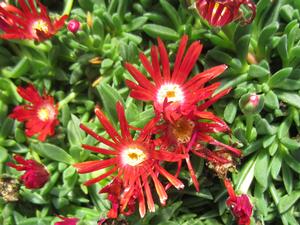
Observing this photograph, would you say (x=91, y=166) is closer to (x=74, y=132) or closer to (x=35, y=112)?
(x=74, y=132)

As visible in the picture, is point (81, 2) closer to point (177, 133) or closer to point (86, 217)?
point (177, 133)

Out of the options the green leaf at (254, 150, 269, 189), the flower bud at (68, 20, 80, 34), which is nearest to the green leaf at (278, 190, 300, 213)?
the green leaf at (254, 150, 269, 189)

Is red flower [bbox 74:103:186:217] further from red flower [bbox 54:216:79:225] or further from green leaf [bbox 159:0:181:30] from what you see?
green leaf [bbox 159:0:181:30]

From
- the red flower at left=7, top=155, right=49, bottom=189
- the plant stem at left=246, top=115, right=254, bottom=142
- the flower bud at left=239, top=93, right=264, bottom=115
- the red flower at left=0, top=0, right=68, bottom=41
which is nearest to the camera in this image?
the flower bud at left=239, top=93, right=264, bottom=115

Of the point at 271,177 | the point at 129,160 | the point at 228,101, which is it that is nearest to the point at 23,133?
the point at 129,160

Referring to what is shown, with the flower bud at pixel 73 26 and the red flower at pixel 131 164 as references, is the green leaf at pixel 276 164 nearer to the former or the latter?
the red flower at pixel 131 164

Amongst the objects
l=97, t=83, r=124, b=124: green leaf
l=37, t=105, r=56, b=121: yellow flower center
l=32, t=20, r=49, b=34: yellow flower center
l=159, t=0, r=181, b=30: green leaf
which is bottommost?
l=97, t=83, r=124, b=124: green leaf

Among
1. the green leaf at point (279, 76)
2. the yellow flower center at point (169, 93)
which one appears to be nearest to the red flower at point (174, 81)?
the yellow flower center at point (169, 93)
